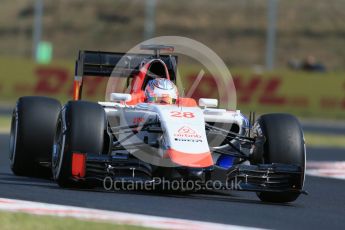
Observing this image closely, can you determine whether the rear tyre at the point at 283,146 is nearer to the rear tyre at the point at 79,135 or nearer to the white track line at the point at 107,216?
the rear tyre at the point at 79,135

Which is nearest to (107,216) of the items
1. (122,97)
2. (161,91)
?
(122,97)

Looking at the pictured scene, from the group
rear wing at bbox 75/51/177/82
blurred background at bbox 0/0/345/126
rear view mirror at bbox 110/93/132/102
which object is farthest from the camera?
blurred background at bbox 0/0/345/126

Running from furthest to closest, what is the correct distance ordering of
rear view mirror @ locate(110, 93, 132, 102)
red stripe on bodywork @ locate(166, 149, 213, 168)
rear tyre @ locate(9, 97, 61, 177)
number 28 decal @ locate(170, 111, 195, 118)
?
rear tyre @ locate(9, 97, 61, 177) → rear view mirror @ locate(110, 93, 132, 102) → number 28 decal @ locate(170, 111, 195, 118) → red stripe on bodywork @ locate(166, 149, 213, 168)

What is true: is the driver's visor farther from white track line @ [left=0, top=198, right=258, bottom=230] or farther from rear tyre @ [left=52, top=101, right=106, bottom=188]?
white track line @ [left=0, top=198, right=258, bottom=230]

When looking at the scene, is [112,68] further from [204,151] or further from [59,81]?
[59,81]

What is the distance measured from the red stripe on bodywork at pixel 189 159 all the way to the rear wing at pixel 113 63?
9.33 ft

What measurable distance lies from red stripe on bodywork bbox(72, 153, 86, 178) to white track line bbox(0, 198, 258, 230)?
131 centimetres

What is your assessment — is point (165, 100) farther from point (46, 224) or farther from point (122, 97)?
point (46, 224)

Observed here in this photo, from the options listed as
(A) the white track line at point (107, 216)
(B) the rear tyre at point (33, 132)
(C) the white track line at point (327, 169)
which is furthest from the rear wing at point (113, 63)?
(A) the white track line at point (107, 216)

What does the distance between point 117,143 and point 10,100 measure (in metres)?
24.2

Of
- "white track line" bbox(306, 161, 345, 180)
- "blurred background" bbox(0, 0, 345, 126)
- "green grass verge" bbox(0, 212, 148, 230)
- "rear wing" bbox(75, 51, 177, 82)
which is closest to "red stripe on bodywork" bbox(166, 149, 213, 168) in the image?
"green grass verge" bbox(0, 212, 148, 230)

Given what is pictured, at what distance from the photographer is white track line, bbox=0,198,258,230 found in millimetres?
7336

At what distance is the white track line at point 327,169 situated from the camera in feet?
46.4

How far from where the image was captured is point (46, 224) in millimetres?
7012
